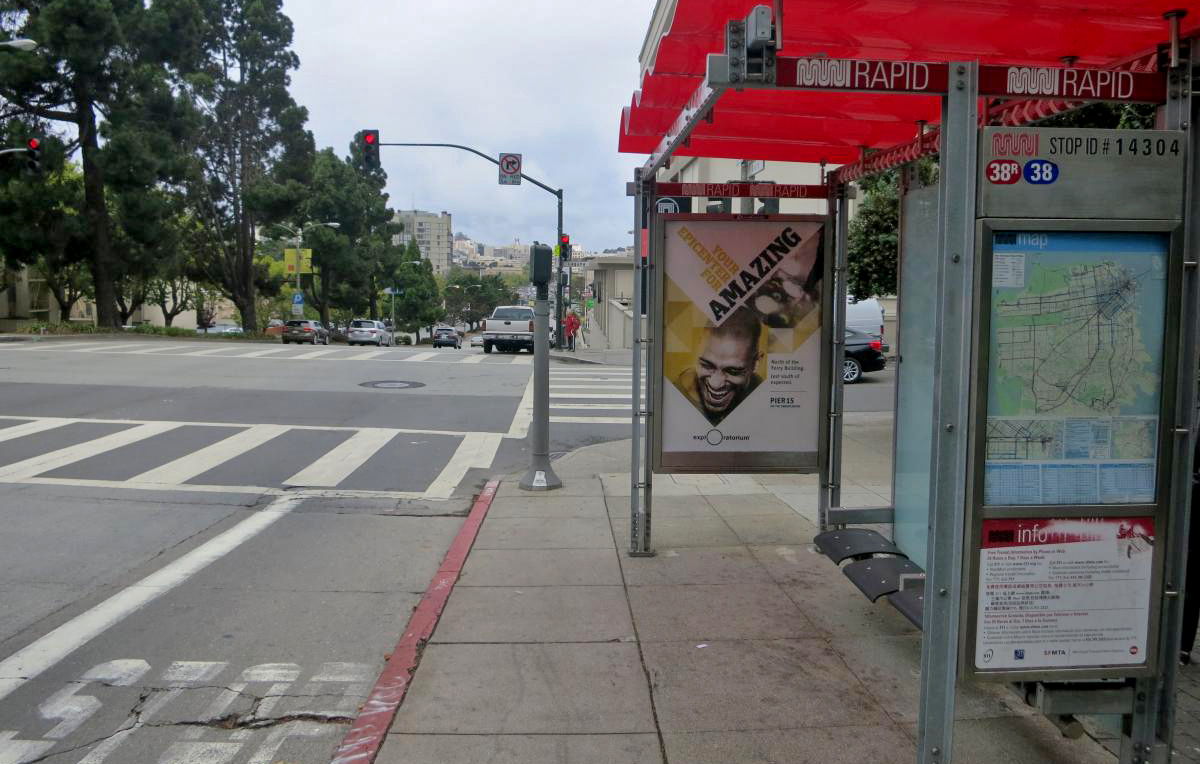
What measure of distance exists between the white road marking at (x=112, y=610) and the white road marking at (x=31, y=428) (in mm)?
5902

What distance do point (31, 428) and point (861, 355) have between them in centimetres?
1638

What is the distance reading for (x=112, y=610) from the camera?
19.4 ft

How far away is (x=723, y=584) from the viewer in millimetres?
6211

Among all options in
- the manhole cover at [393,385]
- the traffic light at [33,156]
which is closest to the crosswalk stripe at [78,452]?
the manhole cover at [393,385]

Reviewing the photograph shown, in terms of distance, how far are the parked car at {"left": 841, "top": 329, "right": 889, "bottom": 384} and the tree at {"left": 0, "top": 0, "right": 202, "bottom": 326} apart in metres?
27.9

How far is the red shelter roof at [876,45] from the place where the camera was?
13.7ft

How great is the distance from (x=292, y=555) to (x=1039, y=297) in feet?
19.3

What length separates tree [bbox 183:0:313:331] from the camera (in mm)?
46969

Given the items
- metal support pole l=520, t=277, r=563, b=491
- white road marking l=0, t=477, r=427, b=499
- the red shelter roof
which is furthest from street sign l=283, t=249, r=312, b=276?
the red shelter roof

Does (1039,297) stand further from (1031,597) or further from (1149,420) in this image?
(1031,597)

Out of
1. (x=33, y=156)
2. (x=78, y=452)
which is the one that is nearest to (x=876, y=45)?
(x=78, y=452)

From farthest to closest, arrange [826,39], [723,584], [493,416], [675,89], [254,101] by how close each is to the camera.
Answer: [254,101] → [493,416] → [723,584] → [675,89] → [826,39]

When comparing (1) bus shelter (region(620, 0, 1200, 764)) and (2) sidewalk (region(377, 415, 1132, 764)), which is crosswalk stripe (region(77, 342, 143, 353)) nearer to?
(2) sidewalk (region(377, 415, 1132, 764))

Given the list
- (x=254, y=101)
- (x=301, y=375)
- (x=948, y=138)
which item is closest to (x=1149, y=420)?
(x=948, y=138)
